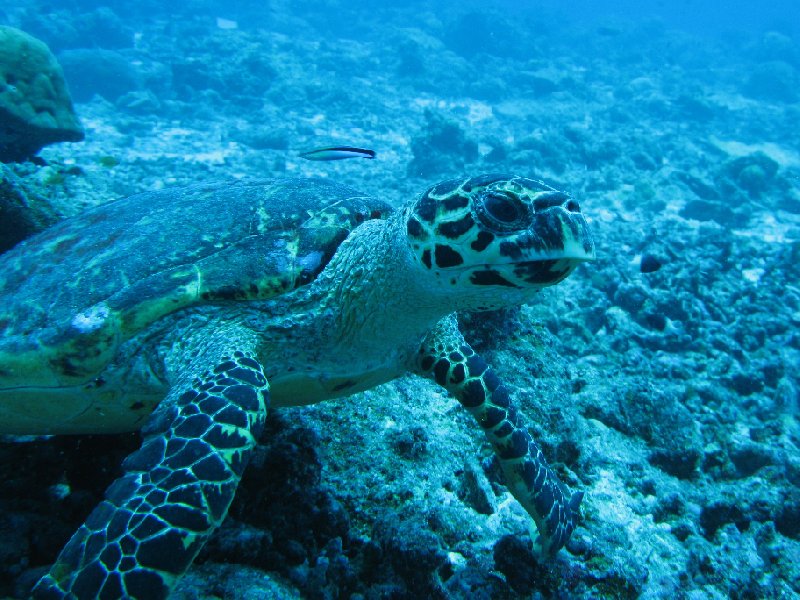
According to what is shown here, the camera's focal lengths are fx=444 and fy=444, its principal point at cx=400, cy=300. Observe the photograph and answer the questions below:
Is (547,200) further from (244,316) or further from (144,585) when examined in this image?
(144,585)

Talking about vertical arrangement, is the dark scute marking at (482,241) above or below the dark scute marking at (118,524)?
above

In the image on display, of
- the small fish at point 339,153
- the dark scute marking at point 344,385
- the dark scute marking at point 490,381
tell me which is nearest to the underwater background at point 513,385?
the dark scute marking at point 344,385

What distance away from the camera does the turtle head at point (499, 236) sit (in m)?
1.64

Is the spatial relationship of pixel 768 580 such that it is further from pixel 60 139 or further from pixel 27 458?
pixel 60 139

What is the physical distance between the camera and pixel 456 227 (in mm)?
1772

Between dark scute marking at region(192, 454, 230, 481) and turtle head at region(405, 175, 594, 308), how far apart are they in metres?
1.09

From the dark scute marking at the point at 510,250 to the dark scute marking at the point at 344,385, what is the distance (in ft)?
3.59

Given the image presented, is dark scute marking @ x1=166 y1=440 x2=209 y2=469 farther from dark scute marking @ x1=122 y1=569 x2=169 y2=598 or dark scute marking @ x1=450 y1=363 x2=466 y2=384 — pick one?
dark scute marking @ x1=450 y1=363 x2=466 y2=384

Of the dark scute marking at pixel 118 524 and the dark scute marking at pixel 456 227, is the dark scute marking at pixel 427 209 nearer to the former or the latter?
the dark scute marking at pixel 456 227

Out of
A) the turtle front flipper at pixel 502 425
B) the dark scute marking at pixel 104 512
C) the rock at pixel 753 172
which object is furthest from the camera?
the rock at pixel 753 172

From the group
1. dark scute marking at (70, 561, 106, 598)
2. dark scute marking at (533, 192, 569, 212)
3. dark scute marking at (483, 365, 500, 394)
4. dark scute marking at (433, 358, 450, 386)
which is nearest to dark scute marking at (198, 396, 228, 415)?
dark scute marking at (70, 561, 106, 598)

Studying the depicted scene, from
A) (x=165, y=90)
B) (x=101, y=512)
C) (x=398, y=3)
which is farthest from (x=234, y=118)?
(x=398, y=3)

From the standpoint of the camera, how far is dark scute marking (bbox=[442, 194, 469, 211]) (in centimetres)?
179

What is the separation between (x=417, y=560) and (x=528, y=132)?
15.5 meters
